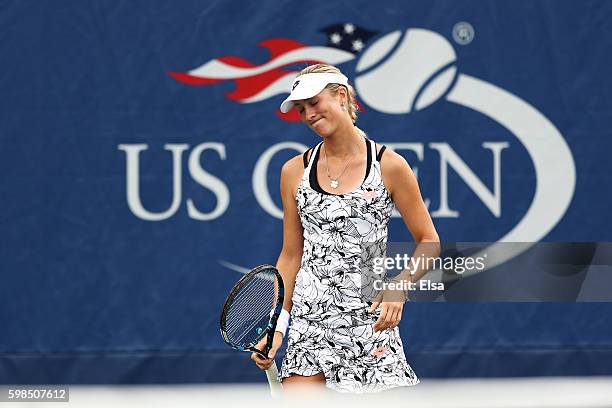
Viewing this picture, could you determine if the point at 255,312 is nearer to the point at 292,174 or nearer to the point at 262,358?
the point at 262,358

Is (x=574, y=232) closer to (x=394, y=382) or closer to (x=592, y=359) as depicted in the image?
(x=592, y=359)

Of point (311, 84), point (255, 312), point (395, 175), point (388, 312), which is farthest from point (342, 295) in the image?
point (311, 84)

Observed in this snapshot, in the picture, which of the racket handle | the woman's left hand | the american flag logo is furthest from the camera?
the american flag logo

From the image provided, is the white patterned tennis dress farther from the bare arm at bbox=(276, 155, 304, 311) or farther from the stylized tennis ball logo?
the stylized tennis ball logo

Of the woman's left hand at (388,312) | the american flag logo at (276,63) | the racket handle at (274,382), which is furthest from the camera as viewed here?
the american flag logo at (276,63)

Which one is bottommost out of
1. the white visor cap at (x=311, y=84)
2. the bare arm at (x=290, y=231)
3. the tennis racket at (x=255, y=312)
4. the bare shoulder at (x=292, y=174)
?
the tennis racket at (x=255, y=312)

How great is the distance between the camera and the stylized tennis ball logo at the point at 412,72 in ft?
19.3

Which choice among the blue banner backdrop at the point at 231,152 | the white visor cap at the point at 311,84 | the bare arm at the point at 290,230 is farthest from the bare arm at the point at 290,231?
the blue banner backdrop at the point at 231,152

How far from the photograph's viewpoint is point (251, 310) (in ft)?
12.3

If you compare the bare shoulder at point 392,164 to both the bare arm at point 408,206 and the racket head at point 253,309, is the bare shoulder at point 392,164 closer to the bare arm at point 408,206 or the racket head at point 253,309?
the bare arm at point 408,206

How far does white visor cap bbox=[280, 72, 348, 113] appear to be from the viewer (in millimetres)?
3631

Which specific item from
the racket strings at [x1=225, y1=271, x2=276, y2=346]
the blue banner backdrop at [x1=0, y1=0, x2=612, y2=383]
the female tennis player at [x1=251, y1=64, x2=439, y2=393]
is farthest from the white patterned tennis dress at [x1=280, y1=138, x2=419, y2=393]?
the blue banner backdrop at [x1=0, y1=0, x2=612, y2=383]

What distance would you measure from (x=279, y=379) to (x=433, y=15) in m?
2.63

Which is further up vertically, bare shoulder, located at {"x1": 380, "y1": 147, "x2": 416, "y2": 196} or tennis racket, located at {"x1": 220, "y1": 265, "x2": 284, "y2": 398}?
bare shoulder, located at {"x1": 380, "y1": 147, "x2": 416, "y2": 196}
